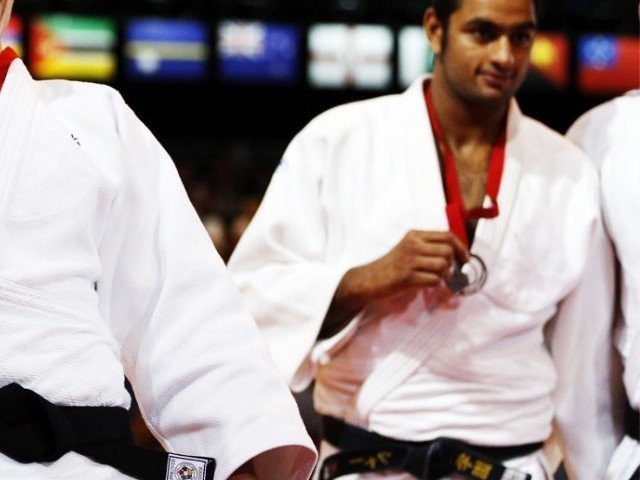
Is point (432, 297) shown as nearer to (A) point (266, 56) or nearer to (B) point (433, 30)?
(B) point (433, 30)

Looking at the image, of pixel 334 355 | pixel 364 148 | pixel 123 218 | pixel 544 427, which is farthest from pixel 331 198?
pixel 123 218

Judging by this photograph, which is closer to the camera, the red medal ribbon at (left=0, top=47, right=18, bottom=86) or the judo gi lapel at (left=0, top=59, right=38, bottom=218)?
the judo gi lapel at (left=0, top=59, right=38, bottom=218)

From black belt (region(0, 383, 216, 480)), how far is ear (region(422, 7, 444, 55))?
154 cm

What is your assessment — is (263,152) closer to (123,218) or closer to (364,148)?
(364,148)

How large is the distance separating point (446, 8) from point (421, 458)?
3.65ft

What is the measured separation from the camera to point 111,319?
6.49 feet

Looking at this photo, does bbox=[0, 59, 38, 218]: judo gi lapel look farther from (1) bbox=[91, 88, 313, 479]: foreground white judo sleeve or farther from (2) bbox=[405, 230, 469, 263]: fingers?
(2) bbox=[405, 230, 469, 263]: fingers

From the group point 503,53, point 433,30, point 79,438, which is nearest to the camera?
point 79,438

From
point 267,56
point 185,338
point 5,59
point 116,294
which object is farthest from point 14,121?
point 267,56

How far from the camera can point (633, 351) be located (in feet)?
9.18

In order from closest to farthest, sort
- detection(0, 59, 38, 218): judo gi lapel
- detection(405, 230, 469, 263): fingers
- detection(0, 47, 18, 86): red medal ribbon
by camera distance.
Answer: detection(0, 59, 38, 218): judo gi lapel
detection(0, 47, 18, 86): red medal ribbon
detection(405, 230, 469, 263): fingers

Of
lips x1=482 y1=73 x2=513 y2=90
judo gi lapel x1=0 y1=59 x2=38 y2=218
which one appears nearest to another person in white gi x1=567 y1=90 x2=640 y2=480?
lips x1=482 y1=73 x2=513 y2=90

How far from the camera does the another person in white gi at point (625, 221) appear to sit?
2801 mm

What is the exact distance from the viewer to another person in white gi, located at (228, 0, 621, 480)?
9.05ft
